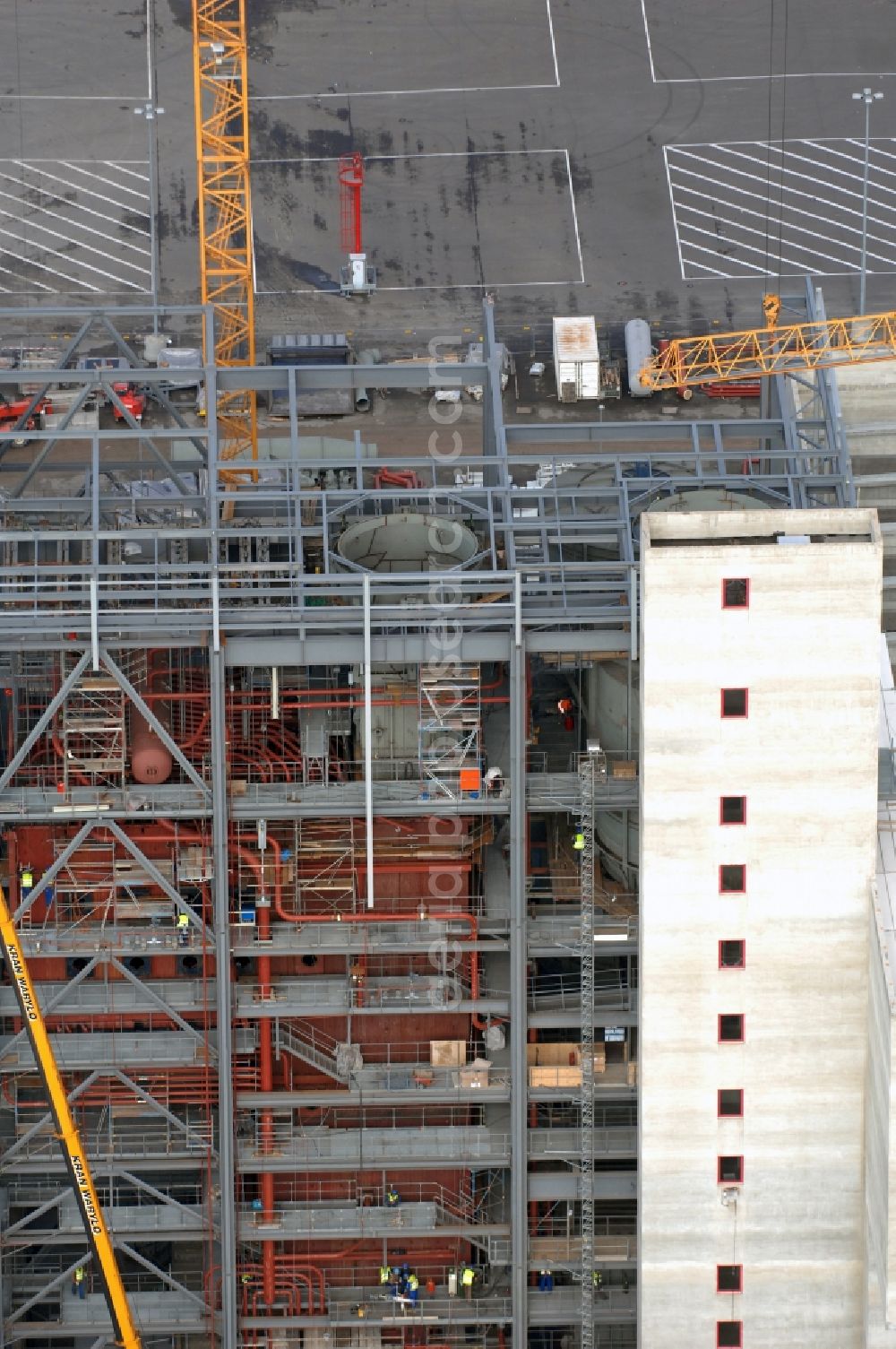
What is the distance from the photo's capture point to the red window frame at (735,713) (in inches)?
4368

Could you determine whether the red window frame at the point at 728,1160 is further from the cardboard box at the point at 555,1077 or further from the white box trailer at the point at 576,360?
the white box trailer at the point at 576,360

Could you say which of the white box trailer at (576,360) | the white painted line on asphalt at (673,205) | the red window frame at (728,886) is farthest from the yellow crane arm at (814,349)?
the white painted line on asphalt at (673,205)

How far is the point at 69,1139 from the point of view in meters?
112

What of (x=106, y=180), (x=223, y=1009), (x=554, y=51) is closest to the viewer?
(x=223, y=1009)

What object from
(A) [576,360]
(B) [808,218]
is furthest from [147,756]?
(B) [808,218]

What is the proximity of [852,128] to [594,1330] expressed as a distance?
9668 centimetres

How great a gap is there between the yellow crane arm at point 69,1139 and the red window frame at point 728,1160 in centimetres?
2276

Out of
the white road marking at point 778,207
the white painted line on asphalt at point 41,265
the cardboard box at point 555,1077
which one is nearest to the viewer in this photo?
the cardboard box at point 555,1077

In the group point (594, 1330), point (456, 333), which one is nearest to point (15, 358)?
point (456, 333)

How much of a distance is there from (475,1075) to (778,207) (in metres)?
87.2

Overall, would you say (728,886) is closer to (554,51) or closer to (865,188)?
(865,188)

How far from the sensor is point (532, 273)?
189000 mm

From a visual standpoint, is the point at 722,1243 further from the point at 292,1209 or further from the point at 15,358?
the point at 15,358

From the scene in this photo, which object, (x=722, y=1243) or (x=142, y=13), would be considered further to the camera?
(x=142, y=13)
